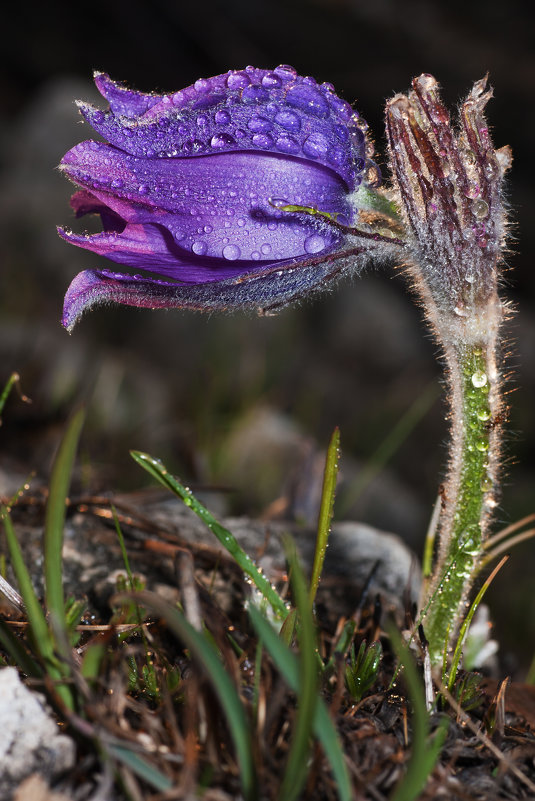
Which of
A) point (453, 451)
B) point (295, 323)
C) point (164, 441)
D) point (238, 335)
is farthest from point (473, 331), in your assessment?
point (295, 323)

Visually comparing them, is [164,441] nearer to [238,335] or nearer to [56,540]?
[238,335]

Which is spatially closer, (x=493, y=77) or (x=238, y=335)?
(x=238, y=335)

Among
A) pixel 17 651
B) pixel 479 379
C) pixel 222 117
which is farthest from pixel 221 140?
pixel 17 651

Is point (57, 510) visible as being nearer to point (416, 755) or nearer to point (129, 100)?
point (416, 755)

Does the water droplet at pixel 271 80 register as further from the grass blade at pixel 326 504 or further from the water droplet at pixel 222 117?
the grass blade at pixel 326 504

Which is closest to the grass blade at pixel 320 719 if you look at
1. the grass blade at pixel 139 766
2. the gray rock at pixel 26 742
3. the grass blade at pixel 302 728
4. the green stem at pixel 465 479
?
the grass blade at pixel 302 728

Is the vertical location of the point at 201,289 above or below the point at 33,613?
above

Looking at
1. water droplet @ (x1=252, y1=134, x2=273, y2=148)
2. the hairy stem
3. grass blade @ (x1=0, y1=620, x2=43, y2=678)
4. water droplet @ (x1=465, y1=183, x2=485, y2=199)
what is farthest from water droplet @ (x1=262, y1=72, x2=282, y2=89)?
grass blade @ (x1=0, y1=620, x2=43, y2=678)
